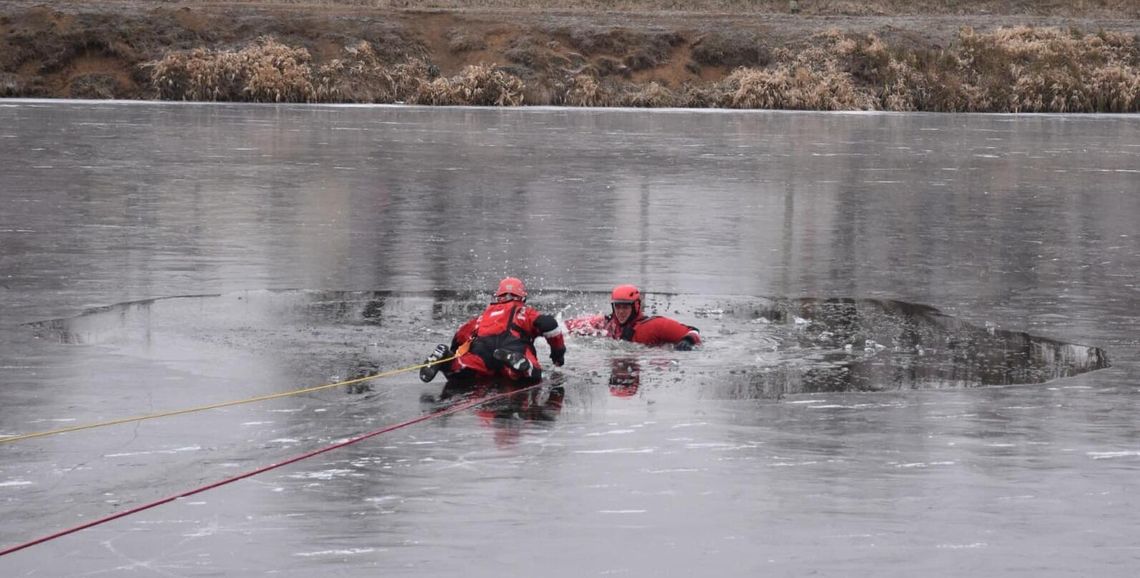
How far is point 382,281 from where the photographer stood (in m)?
14.4

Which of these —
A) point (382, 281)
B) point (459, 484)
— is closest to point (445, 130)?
point (382, 281)

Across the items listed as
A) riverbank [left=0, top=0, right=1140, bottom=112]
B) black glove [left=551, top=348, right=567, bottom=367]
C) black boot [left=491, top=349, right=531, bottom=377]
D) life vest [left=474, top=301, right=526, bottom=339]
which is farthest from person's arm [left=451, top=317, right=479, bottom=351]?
riverbank [left=0, top=0, right=1140, bottom=112]

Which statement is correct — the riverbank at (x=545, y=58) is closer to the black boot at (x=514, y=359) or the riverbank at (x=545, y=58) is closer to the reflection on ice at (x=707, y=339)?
the reflection on ice at (x=707, y=339)

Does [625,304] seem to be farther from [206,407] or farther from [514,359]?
[206,407]

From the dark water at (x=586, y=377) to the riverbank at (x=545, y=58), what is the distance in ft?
85.8

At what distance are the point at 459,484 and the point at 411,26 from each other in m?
50.8

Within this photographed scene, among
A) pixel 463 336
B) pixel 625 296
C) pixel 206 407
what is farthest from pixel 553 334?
pixel 206 407

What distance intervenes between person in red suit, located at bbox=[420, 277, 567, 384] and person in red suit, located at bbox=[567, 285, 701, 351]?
3.40ft

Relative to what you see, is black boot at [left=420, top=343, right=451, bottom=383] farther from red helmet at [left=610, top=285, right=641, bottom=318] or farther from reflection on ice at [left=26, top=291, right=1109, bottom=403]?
red helmet at [left=610, top=285, right=641, bottom=318]

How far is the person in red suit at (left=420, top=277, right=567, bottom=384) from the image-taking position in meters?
10.4

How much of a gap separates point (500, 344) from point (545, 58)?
44.1m

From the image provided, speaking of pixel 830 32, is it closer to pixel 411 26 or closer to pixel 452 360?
pixel 411 26

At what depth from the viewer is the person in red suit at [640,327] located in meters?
11.6

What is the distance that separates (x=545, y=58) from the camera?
53938mm
